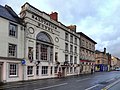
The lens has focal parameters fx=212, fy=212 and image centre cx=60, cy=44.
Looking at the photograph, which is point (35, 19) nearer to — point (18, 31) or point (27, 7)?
point (27, 7)

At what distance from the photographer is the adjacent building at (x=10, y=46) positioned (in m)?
26.4

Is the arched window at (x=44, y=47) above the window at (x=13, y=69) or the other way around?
above

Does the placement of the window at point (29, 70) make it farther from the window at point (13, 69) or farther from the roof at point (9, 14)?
the roof at point (9, 14)

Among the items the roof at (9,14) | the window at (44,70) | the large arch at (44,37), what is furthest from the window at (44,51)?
the roof at (9,14)

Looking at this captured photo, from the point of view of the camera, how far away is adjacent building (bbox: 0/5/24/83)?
2642cm

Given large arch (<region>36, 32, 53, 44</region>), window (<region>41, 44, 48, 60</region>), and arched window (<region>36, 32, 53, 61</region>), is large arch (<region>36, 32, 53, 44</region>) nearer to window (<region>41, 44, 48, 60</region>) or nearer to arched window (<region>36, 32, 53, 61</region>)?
arched window (<region>36, 32, 53, 61</region>)

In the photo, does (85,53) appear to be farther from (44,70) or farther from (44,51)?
(44,70)

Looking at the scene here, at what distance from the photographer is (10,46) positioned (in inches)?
1112

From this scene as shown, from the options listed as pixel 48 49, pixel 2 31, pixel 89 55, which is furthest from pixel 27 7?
pixel 89 55

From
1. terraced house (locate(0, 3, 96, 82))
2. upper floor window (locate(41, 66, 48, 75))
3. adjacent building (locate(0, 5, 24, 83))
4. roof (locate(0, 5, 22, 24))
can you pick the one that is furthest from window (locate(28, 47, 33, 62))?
roof (locate(0, 5, 22, 24))

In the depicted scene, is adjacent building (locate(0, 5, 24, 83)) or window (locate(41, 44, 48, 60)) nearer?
adjacent building (locate(0, 5, 24, 83))

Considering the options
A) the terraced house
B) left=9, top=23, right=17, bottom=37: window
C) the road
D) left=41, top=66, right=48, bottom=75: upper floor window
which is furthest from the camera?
left=41, top=66, right=48, bottom=75: upper floor window

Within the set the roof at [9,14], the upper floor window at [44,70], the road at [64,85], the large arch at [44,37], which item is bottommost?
the road at [64,85]

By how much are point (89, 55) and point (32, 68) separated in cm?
3653
